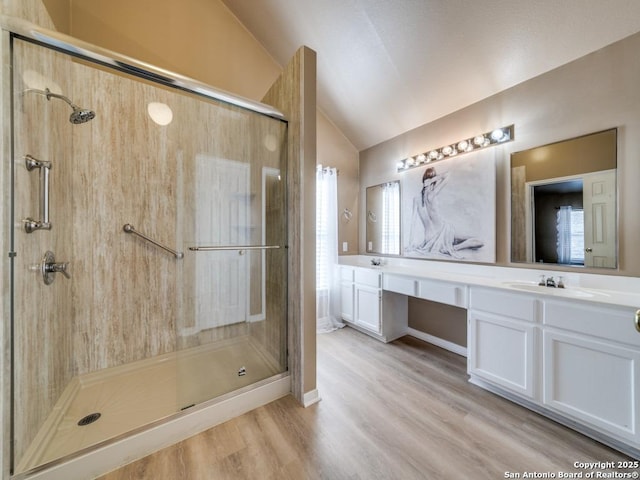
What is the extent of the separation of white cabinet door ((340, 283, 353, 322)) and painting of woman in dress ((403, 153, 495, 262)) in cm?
87

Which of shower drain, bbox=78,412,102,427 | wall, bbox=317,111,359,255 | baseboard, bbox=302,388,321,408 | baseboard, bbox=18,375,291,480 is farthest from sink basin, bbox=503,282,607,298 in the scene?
shower drain, bbox=78,412,102,427

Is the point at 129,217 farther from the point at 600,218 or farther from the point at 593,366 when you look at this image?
the point at 600,218

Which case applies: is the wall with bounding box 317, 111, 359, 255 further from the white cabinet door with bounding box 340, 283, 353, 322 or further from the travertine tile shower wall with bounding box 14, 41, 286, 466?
the travertine tile shower wall with bounding box 14, 41, 286, 466

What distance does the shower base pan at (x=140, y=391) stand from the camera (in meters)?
1.30

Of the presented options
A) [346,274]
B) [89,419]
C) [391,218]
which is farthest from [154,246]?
[391,218]

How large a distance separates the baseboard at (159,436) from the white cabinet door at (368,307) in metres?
1.32

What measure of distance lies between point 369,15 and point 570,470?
334cm

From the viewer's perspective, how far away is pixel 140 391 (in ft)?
5.81

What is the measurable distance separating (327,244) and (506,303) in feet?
6.74

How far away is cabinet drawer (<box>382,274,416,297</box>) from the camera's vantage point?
8.07ft

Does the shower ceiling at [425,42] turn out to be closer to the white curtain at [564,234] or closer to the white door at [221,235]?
the white curtain at [564,234]

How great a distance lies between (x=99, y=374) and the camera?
193 centimetres

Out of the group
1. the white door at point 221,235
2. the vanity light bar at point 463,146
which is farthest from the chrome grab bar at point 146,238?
the vanity light bar at point 463,146

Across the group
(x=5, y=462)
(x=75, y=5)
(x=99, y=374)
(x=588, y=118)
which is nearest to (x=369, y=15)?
(x=588, y=118)
